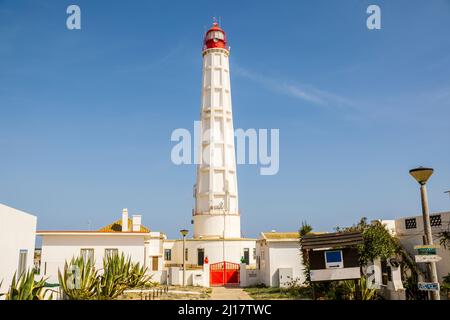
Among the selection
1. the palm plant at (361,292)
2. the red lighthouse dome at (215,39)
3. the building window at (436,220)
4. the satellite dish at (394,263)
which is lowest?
the palm plant at (361,292)

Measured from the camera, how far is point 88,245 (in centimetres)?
2709

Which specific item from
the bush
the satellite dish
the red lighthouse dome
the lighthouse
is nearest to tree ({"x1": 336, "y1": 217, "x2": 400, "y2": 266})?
the satellite dish

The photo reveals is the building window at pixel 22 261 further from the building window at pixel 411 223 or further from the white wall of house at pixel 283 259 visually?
the building window at pixel 411 223

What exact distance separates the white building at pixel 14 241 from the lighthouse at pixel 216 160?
23.9 metres

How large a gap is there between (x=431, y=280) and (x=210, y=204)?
108 feet

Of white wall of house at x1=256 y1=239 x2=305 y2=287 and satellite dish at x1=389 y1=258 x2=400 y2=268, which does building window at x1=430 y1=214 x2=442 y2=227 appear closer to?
satellite dish at x1=389 y1=258 x2=400 y2=268

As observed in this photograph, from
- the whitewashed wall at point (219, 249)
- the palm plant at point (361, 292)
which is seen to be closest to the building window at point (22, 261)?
the palm plant at point (361, 292)

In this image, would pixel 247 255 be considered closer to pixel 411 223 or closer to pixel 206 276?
pixel 206 276

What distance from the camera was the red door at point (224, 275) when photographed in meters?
32.3

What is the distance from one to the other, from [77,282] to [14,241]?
3101mm

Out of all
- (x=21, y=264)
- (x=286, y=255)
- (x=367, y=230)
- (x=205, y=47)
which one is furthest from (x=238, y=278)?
(x=205, y=47)

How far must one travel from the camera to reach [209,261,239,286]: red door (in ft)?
106
